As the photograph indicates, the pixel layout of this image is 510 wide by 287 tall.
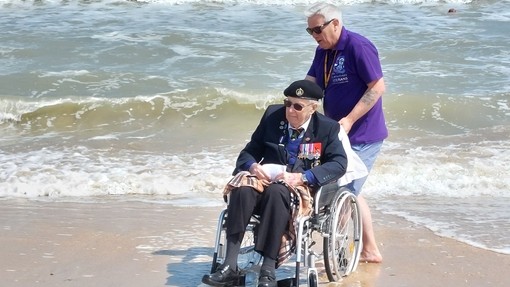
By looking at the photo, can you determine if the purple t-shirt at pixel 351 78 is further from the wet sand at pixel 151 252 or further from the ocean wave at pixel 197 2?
the ocean wave at pixel 197 2

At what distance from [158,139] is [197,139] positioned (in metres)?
0.42

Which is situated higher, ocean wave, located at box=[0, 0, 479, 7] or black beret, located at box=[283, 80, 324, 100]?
black beret, located at box=[283, 80, 324, 100]

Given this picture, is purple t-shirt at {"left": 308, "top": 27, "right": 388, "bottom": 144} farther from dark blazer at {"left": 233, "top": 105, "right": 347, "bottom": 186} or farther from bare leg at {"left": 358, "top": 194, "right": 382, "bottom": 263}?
bare leg at {"left": 358, "top": 194, "right": 382, "bottom": 263}

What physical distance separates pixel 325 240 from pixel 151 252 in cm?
133

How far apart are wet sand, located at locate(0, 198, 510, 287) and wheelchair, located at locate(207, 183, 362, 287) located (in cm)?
14

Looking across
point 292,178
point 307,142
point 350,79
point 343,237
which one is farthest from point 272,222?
point 350,79

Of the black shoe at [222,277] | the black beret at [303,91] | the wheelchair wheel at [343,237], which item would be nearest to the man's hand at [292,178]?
the wheelchair wheel at [343,237]

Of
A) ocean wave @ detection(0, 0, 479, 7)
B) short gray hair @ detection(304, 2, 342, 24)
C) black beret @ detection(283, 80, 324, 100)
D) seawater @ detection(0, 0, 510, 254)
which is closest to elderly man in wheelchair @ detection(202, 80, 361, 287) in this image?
black beret @ detection(283, 80, 324, 100)

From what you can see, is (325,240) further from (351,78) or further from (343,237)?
(351,78)

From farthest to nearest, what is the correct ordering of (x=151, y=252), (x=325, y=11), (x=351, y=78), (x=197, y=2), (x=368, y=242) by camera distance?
(x=197, y=2) < (x=151, y=252) < (x=368, y=242) < (x=351, y=78) < (x=325, y=11)

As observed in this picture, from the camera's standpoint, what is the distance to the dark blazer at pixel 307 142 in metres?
4.65

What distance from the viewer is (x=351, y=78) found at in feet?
16.2

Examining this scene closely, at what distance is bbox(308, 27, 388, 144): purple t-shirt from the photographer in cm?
488

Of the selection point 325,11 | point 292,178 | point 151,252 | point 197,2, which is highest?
point 325,11
